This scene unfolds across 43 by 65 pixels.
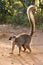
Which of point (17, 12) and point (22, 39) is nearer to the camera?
point (22, 39)

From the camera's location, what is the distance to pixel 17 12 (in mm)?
15922

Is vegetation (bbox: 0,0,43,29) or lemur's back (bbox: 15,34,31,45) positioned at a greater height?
lemur's back (bbox: 15,34,31,45)

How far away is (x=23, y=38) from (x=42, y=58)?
1.09 meters

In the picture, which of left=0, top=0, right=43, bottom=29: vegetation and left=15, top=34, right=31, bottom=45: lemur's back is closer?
left=15, top=34, right=31, bottom=45: lemur's back

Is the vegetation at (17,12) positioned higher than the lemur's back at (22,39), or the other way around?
the lemur's back at (22,39)

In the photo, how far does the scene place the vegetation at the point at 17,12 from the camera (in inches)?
546

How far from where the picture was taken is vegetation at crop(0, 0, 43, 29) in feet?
45.5

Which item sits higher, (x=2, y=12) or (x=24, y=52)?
(x=24, y=52)

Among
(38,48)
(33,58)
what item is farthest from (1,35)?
(33,58)

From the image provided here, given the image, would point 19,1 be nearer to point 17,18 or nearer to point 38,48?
point 17,18

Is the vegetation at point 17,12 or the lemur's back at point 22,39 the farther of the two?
the vegetation at point 17,12

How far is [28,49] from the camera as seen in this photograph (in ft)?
25.3

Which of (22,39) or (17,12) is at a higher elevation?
(22,39)

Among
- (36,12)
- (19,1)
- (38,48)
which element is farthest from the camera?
(19,1)
